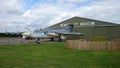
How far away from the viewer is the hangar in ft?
206

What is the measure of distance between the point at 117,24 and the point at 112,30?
88.1 inches

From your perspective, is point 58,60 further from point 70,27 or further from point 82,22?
point 82,22

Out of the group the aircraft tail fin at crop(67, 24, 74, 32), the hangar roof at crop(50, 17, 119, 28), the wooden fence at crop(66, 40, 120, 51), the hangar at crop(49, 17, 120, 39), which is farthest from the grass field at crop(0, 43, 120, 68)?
the aircraft tail fin at crop(67, 24, 74, 32)

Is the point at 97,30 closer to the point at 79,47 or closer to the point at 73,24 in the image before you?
the point at 73,24

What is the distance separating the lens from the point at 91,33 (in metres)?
66.9

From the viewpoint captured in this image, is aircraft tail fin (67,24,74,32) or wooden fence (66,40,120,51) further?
aircraft tail fin (67,24,74,32)

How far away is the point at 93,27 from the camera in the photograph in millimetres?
66500

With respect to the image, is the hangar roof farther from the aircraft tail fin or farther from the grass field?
the grass field

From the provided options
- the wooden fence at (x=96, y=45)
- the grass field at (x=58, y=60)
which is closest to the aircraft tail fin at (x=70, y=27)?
the wooden fence at (x=96, y=45)

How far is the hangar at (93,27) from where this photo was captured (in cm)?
6288

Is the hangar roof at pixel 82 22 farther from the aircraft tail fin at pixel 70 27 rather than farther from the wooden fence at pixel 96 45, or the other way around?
the wooden fence at pixel 96 45

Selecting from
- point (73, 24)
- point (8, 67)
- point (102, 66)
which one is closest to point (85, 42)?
point (102, 66)

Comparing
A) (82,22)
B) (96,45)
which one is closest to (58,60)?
(96,45)

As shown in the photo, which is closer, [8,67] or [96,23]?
[8,67]
